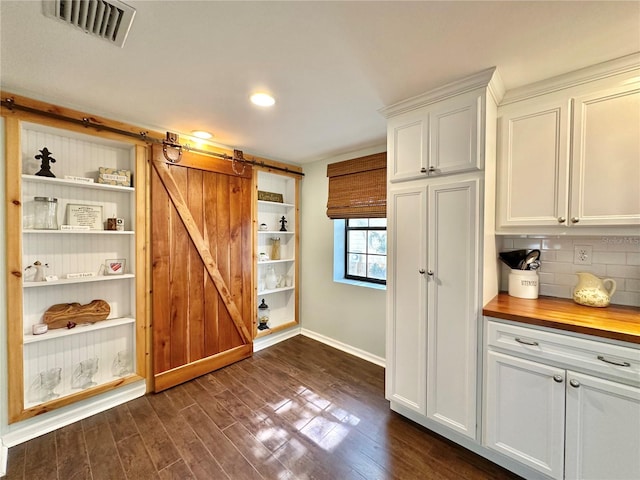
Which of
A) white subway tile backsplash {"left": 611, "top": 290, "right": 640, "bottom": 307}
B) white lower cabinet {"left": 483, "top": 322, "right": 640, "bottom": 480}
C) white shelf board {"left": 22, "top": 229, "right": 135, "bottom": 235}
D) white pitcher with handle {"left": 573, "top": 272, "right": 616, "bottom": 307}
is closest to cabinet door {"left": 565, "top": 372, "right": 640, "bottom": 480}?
white lower cabinet {"left": 483, "top": 322, "right": 640, "bottom": 480}

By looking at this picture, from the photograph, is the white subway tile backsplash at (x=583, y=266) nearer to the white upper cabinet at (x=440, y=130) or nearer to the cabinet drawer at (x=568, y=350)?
the cabinet drawer at (x=568, y=350)

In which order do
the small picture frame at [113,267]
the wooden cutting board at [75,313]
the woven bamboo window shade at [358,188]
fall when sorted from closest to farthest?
the wooden cutting board at [75,313]
the small picture frame at [113,267]
the woven bamboo window shade at [358,188]

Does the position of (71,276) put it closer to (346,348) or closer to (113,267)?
(113,267)

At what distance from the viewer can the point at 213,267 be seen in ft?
8.91

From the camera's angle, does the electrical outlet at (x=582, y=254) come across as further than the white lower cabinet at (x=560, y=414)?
Yes

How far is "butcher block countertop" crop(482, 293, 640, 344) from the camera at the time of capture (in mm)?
1251

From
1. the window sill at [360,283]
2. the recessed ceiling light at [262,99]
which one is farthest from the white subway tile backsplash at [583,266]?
the recessed ceiling light at [262,99]

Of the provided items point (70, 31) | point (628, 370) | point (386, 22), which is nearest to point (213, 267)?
point (70, 31)

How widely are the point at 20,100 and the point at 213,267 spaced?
1.79m

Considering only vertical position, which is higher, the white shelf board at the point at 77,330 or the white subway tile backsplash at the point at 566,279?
the white subway tile backsplash at the point at 566,279

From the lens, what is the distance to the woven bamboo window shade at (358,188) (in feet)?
8.94

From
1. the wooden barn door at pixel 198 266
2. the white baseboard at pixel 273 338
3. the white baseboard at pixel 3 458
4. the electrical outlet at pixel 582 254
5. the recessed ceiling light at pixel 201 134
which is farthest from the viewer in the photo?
the white baseboard at pixel 273 338

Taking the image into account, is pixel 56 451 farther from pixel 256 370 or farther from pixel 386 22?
pixel 386 22

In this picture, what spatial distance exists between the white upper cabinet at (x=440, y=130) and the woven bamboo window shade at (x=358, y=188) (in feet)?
2.44
